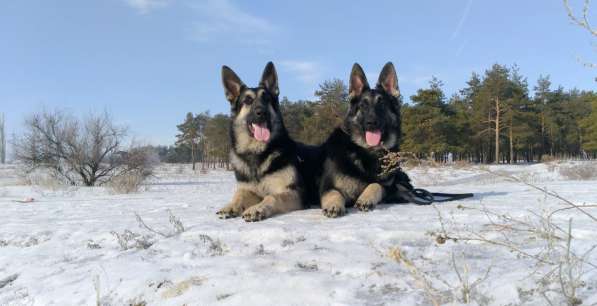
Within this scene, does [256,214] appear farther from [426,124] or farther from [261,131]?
[426,124]

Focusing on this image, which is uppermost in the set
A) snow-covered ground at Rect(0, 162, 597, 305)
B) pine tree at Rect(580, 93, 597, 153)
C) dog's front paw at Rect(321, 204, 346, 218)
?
pine tree at Rect(580, 93, 597, 153)

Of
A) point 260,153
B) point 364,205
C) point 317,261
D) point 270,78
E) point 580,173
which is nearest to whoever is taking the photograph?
point 317,261

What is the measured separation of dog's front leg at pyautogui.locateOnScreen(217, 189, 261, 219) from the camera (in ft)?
14.5

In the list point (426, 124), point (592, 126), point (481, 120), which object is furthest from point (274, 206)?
point (592, 126)

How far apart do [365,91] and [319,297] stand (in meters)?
3.34

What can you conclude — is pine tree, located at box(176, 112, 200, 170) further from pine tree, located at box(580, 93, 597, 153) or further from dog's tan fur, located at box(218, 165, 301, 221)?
dog's tan fur, located at box(218, 165, 301, 221)

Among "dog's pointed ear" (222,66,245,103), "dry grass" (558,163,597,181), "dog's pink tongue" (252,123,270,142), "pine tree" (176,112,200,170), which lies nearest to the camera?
"dog's pink tongue" (252,123,270,142)

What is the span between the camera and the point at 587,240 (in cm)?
271

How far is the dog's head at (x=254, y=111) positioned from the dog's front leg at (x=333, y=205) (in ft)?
3.60

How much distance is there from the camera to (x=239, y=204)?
457 centimetres

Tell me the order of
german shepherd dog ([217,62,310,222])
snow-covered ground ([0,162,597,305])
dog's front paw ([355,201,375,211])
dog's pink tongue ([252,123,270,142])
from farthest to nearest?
dog's pink tongue ([252,123,270,142]) < german shepherd dog ([217,62,310,222]) < dog's front paw ([355,201,375,211]) < snow-covered ground ([0,162,597,305])

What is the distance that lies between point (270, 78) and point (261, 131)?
3.16 feet

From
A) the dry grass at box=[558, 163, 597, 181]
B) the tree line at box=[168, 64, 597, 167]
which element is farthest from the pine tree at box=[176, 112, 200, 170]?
the dry grass at box=[558, 163, 597, 181]

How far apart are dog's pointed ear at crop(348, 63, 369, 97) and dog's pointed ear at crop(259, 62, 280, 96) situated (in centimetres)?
109
